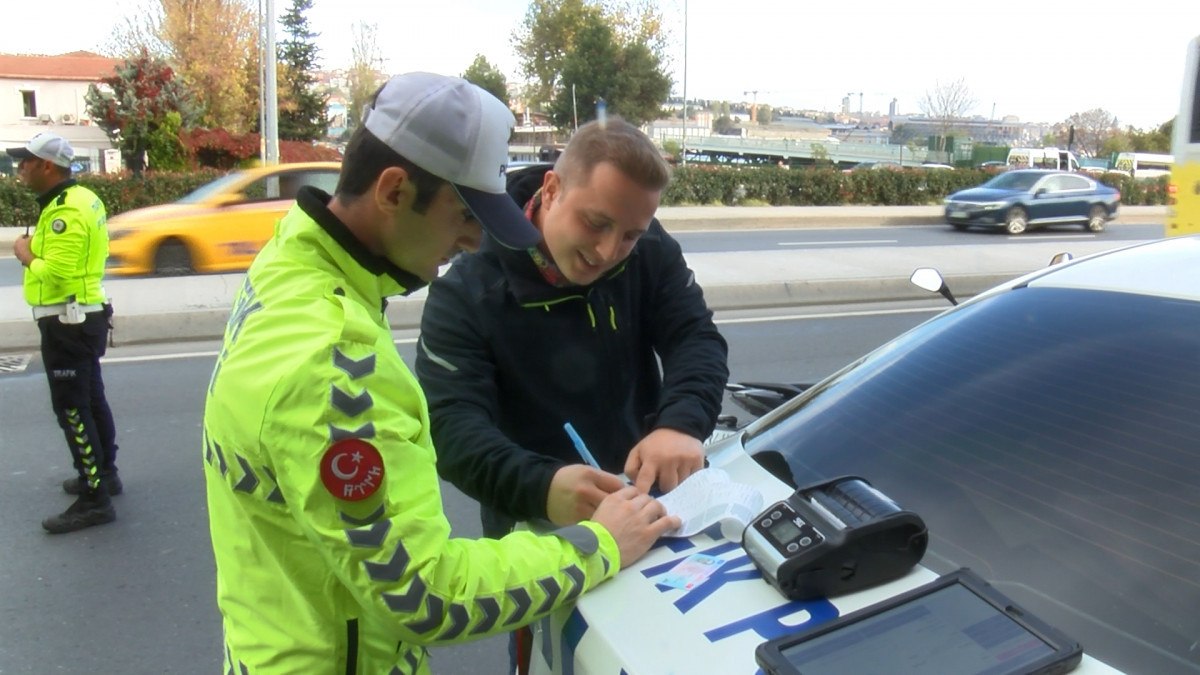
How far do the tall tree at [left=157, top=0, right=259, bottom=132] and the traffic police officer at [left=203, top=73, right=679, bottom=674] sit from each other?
126 ft

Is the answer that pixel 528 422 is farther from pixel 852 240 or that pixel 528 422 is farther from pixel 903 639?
pixel 852 240

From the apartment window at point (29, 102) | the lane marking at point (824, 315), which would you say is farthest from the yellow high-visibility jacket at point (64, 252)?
the apartment window at point (29, 102)

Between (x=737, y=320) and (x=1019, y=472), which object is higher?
(x=1019, y=472)

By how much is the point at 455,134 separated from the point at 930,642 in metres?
1.00

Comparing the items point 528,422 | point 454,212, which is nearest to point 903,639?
point 454,212

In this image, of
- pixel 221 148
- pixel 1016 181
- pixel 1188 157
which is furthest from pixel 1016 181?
pixel 221 148

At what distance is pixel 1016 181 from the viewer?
71.9 ft

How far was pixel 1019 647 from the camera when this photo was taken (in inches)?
57.4

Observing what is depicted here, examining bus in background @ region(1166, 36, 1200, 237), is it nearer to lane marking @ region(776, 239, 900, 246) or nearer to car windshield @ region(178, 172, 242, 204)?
lane marking @ region(776, 239, 900, 246)

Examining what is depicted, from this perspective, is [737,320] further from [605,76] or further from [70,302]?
[605,76]

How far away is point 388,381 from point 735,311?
947 centimetres

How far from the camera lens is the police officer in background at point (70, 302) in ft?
15.9

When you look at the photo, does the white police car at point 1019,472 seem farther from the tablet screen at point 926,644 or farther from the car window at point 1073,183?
the car window at point 1073,183

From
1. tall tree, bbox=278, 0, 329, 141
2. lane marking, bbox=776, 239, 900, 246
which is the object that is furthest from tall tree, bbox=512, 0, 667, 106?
lane marking, bbox=776, 239, 900, 246
